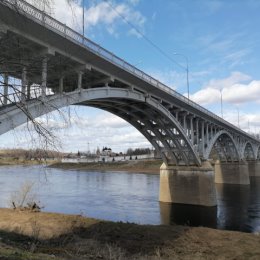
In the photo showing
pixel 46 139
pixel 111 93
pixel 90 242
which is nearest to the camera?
pixel 46 139

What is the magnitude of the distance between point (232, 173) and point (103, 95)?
158 feet

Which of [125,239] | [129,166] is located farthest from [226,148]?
[125,239]

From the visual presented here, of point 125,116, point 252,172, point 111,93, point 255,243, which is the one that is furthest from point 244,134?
point 255,243

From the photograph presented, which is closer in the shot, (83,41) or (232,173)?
(83,41)

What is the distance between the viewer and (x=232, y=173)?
6644 centimetres

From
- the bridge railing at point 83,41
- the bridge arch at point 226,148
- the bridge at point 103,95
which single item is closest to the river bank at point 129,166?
the bridge arch at point 226,148

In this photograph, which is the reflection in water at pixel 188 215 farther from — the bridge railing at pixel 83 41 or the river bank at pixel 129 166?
the river bank at pixel 129 166

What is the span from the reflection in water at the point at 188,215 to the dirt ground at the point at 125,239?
10.2m

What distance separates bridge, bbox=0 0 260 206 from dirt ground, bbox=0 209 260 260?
4.89 metres

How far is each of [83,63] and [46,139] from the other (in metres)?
15.0

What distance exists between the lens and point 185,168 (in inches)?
1613

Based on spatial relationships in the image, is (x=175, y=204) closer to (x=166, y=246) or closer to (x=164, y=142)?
(x=164, y=142)

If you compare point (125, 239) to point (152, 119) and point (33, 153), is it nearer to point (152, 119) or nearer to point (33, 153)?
point (33, 153)

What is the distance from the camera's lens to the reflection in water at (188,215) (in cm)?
2955
